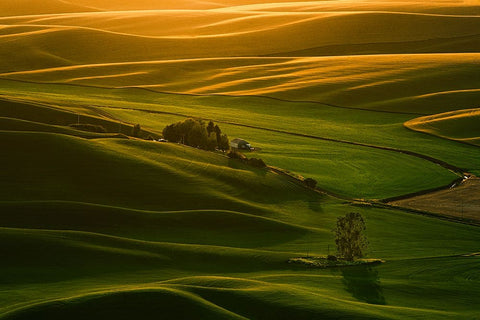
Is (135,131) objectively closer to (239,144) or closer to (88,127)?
(88,127)

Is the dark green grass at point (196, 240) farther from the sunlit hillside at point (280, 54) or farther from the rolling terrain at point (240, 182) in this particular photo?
the sunlit hillside at point (280, 54)

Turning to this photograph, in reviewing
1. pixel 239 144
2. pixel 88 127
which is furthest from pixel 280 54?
pixel 88 127

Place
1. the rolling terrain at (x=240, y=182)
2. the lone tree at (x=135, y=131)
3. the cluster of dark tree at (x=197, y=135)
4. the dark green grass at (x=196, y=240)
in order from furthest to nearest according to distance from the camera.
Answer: the lone tree at (x=135, y=131)
the cluster of dark tree at (x=197, y=135)
the rolling terrain at (x=240, y=182)
the dark green grass at (x=196, y=240)

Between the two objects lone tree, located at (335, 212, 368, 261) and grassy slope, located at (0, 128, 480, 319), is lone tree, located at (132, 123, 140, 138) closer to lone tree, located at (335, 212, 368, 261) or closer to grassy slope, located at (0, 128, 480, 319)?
grassy slope, located at (0, 128, 480, 319)

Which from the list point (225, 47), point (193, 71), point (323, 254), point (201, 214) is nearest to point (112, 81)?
point (193, 71)

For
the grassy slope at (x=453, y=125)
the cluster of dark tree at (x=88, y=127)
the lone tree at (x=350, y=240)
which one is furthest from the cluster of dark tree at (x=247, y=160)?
the grassy slope at (x=453, y=125)

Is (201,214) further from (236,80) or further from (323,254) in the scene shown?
(236,80)
